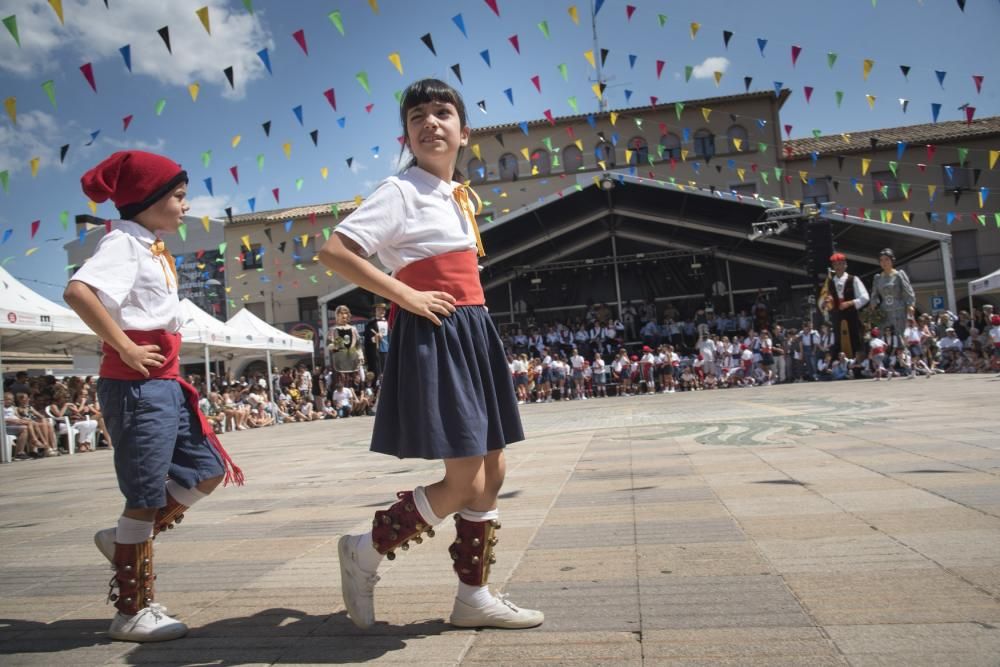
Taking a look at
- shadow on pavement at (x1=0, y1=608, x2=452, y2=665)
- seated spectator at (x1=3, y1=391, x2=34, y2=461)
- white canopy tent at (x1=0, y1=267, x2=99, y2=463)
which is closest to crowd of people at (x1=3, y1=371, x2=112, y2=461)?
seated spectator at (x1=3, y1=391, x2=34, y2=461)

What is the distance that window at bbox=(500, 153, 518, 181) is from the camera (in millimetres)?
35719

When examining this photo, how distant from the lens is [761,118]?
33969 millimetres

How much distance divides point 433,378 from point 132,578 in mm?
1170

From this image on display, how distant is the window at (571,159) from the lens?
1396 inches

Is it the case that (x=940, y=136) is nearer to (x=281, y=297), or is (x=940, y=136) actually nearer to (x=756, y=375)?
(x=756, y=375)

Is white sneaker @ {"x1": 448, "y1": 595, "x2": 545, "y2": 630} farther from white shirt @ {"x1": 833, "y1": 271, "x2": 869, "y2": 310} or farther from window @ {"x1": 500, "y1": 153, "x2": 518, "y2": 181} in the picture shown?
window @ {"x1": 500, "y1": 153, "x2": 518, "y2": 181}

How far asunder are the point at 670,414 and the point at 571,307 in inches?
774

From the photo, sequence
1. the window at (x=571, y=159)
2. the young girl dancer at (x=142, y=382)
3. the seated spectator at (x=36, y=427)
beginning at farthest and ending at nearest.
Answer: the window at (x=571, y=159)
the seated spectator at (x=36, y=427)
the young girl dancer at (x=142, y=382)

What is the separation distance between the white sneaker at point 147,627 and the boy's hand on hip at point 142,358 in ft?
2.40

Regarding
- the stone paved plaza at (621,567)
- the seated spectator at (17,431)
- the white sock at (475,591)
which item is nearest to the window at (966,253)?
the stone paved plaza at (621,567)

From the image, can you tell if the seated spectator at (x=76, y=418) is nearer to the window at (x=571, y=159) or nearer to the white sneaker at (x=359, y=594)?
the white sneaker at (x=359, y=594)

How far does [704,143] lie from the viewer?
3409 cm

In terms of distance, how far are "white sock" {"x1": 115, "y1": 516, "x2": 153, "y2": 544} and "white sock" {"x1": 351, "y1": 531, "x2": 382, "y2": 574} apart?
2.35 ft

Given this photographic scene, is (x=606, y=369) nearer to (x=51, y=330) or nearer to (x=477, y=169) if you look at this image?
(x=51, y=330)
